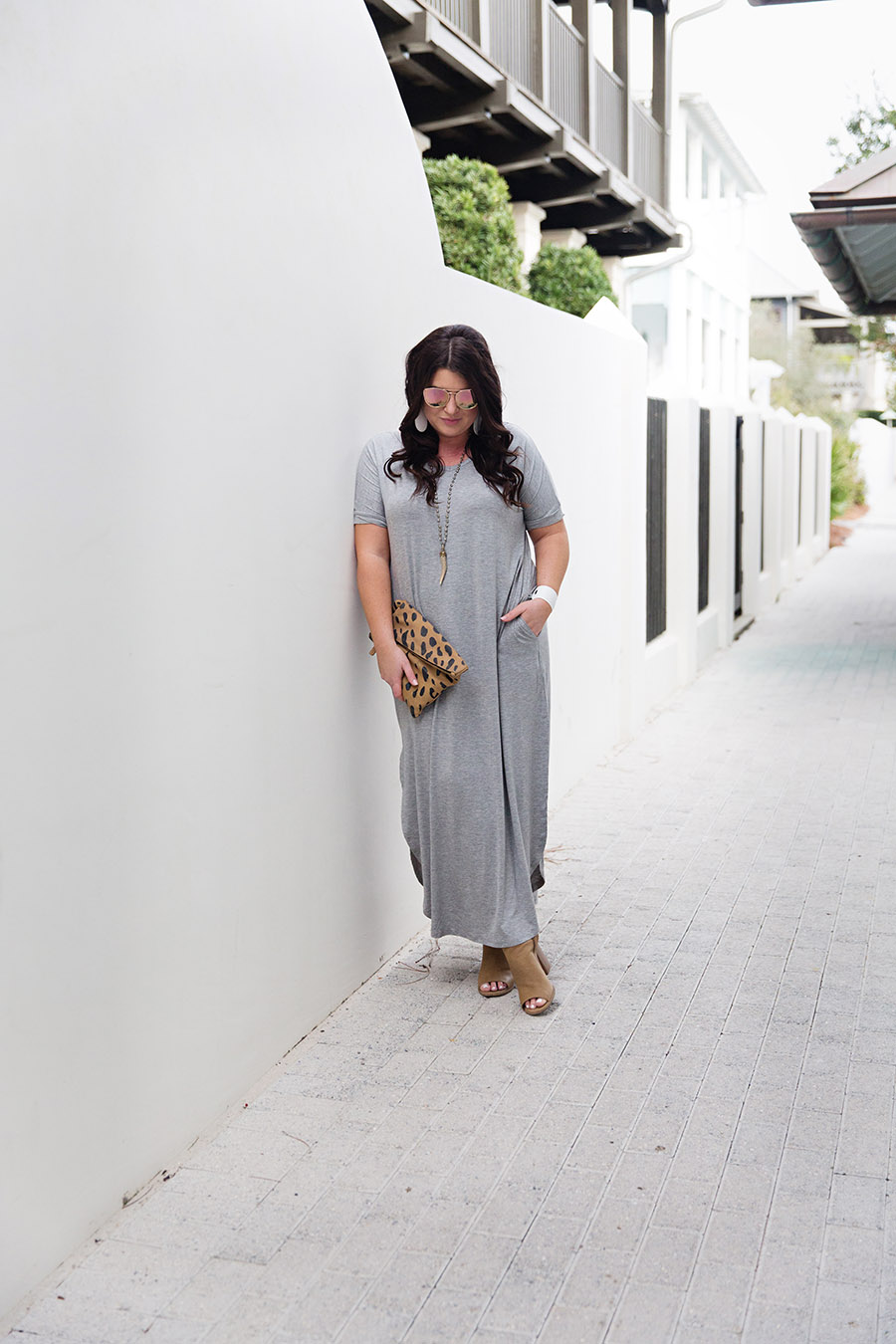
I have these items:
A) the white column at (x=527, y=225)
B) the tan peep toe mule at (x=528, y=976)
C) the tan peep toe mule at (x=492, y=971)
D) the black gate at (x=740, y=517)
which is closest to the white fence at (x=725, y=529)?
the black gate at (x=740, y=517)

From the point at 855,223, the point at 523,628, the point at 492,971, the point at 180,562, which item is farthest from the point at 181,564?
the point at 855,223

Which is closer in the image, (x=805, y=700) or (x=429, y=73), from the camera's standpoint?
(x=805, y=700)

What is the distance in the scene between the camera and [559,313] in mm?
6680

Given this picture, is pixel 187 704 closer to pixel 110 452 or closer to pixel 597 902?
pixel 110 452

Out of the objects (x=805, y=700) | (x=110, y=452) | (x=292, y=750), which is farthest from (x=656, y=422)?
(x=110, y=452)

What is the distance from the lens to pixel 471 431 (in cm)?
409

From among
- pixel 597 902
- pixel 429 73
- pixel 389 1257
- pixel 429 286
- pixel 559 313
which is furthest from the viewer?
pixel 429 73

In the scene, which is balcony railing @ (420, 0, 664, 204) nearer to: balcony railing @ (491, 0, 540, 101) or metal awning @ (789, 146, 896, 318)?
balcony railing @ (491, 0, 540, 101)

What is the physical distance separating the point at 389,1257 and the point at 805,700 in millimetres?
7182

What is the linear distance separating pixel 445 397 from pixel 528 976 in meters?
1.72

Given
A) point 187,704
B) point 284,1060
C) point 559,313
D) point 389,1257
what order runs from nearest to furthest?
1. point 389,1257
2. point 187,704
3. point 284,1060
4. point 559,313

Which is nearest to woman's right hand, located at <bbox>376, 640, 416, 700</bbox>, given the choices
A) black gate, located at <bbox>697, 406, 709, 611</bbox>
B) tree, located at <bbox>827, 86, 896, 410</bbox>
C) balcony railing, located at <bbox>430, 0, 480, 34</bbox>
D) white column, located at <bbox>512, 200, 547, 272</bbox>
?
black gate, located at <bbox>697, 406, 709, 611</bbox>

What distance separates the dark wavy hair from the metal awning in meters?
4.92

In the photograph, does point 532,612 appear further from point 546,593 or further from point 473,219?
point 473,219
